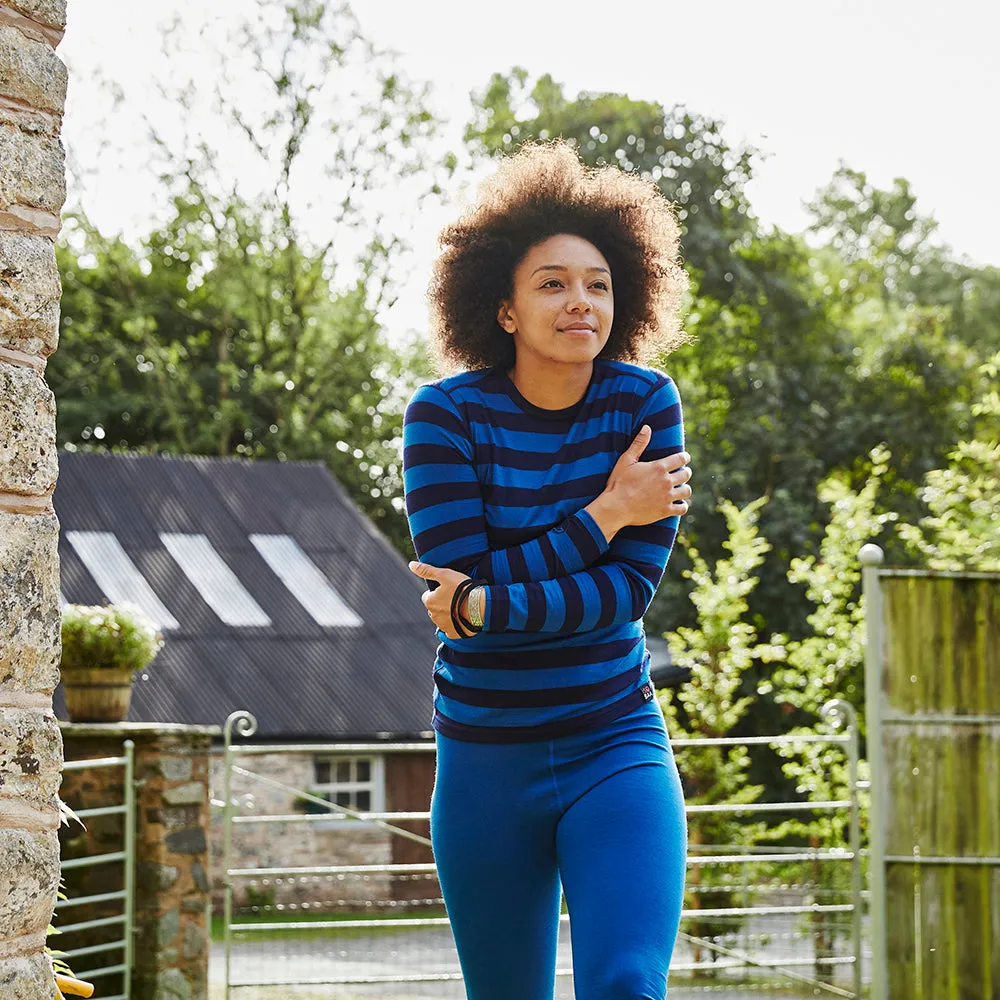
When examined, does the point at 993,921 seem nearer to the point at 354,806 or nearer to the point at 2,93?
the point at 2,93

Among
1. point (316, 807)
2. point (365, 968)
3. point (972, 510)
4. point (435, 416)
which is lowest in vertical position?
point (365, 968)

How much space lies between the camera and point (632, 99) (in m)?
25.5

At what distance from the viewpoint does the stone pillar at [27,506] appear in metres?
2.39

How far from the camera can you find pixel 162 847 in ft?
24.0

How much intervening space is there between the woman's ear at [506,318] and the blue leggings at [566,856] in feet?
2.21

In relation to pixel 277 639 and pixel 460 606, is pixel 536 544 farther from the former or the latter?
pixel 277 639

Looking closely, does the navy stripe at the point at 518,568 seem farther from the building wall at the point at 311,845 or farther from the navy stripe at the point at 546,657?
the building wall at the point at 311,845

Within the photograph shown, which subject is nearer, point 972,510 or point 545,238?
point 545,238

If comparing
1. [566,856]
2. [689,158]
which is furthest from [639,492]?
[689,158]

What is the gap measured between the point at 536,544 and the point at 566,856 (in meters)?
0.47

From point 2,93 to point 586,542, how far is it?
1100 mm

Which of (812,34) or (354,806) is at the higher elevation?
(812,34)

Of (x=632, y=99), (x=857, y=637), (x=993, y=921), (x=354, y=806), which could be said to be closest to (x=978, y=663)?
(x=993, y=921)

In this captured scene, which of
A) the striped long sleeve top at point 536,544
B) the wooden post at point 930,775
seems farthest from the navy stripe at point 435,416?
the wooden post at point 930,775
